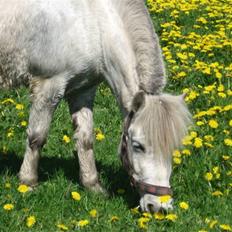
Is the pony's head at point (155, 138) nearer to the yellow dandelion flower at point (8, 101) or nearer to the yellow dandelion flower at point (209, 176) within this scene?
the yellow dandelion flower at point (209, 176)

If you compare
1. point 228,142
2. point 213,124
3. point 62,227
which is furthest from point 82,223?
point 213,124

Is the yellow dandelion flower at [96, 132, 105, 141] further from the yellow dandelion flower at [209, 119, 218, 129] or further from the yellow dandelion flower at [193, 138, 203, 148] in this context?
the yellow dandelion flower at [209, 119, 218, 129]

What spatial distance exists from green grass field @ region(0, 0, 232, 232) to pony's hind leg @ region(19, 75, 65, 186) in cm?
15

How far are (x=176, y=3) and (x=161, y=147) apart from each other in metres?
6.48

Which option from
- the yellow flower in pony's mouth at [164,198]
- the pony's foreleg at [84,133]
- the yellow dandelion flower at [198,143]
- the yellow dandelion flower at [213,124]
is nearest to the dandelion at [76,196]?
the pony's foreleg at [84,133]

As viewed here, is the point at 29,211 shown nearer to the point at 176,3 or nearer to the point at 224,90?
the point at 224,90

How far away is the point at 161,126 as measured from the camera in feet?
17.0

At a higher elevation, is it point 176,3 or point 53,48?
point 53,48

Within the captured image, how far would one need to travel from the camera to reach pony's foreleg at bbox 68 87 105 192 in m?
6.30

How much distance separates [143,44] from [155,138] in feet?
2.54

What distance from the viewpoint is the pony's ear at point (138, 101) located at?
5.16m

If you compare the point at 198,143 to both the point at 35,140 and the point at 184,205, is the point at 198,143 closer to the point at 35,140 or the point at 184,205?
the point at 184,205

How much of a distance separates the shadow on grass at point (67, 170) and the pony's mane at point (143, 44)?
42.8 inches

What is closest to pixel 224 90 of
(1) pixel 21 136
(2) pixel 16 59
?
(1) pixel 21 136
